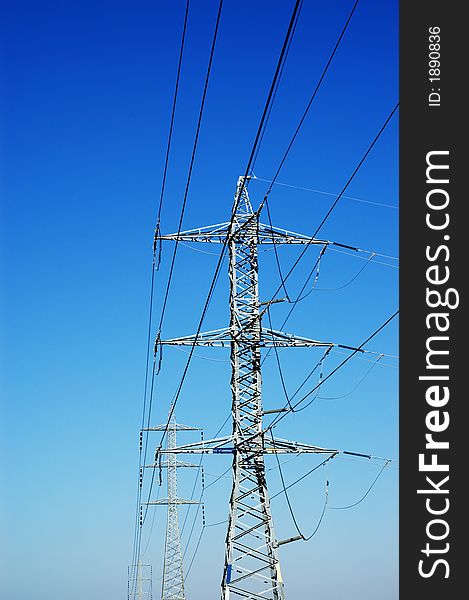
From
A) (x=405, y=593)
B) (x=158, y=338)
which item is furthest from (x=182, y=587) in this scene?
(x=405, y=593)

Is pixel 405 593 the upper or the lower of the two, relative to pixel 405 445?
lower

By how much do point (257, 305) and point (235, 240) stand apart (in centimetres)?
181

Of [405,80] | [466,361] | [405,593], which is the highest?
[405,80]

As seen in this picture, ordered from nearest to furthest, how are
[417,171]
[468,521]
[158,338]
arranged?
[468,521], [417,171], [158,338]

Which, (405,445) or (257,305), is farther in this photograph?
(257,305)

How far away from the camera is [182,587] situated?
48188 millimetres

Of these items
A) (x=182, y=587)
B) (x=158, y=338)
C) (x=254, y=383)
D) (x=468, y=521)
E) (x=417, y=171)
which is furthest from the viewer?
(x=182, y=587)

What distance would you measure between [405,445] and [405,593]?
167 cm

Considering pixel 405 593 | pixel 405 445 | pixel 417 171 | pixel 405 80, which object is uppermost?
pixel 405 80

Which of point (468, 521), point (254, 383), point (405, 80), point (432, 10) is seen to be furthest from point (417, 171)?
point (254, 383)

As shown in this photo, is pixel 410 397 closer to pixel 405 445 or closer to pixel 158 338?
pixel 405 445

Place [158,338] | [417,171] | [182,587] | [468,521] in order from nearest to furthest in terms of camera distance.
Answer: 1. [468,521]
2. [417,171]
3. [158,338]
4. [182,587]

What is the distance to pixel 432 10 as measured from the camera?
1220 centimetres

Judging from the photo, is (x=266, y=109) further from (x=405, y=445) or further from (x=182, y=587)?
(x=182, y=587)
